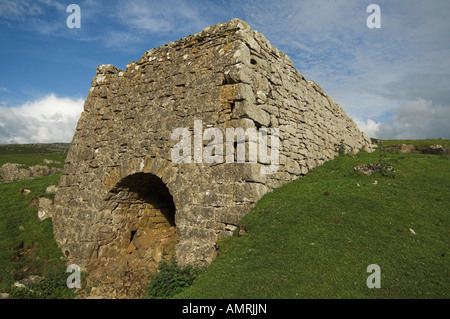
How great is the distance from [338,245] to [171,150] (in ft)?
17.6

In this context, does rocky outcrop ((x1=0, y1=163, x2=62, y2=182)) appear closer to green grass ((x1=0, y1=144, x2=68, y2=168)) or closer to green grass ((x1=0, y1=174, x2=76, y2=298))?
green grass ((x1=0, y1=144, x2=68, y2=168))

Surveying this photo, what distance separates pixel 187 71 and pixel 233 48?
5.71 feet

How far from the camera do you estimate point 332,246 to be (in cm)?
572

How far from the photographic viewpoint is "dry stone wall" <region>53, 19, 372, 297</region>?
7.61m

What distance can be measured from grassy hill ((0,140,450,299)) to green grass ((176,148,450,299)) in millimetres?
18

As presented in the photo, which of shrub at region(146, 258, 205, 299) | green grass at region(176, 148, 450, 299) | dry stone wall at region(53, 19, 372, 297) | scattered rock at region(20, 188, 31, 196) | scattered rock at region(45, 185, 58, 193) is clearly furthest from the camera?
scattered rock at region(20, 188, 31, 196)

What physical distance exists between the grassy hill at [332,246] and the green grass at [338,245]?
18mm

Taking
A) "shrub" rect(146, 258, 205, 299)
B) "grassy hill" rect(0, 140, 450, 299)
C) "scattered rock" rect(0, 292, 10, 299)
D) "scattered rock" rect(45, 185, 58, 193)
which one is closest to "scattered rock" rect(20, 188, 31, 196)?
"scattered rock" rect(45, 185, 58, 193)

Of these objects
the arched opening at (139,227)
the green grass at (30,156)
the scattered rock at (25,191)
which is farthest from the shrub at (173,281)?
the green grass at (30,156)

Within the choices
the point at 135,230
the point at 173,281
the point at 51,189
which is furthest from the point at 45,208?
the point at 173,281

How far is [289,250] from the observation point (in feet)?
19.0

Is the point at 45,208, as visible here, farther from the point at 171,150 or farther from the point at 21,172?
the point at 21,172
